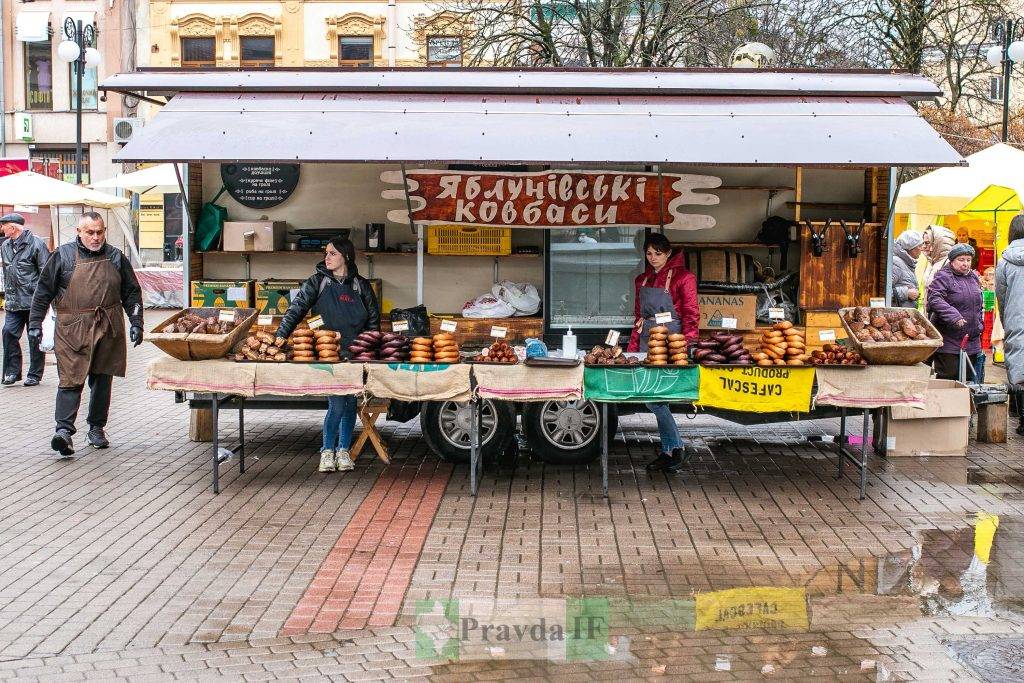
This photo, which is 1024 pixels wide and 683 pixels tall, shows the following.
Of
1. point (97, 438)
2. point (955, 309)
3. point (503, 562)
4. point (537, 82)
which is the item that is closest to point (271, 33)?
point (97, 438)

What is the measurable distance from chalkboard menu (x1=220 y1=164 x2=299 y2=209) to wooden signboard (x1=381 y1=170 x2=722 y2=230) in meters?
1.18

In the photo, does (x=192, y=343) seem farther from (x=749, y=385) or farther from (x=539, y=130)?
(x=749, y=385)

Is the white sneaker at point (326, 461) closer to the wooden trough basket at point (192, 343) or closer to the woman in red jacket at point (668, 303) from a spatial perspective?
the wooden trough basket at point (192, 343)

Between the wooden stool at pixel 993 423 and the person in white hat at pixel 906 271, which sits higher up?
the person in white hat at pixel 906 271

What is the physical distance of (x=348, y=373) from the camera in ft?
29.7

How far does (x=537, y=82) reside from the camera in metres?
10.2

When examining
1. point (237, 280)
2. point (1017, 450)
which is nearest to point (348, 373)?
point (237, 280)

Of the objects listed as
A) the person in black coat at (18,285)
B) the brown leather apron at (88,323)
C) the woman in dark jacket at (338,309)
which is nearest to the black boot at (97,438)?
the brown leather apron at (88,323)

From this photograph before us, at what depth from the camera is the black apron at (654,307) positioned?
9.87 meters

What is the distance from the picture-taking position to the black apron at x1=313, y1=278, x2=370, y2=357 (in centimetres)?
972

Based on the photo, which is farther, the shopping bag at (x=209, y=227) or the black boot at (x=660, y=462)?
the shopping bag at (x=209, y=227)

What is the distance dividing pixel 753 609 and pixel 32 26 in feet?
125

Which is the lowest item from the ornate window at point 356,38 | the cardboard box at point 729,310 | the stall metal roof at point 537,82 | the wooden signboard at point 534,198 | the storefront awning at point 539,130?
the cardboard box at point 729,310

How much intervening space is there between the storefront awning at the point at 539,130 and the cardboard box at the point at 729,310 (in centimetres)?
199
